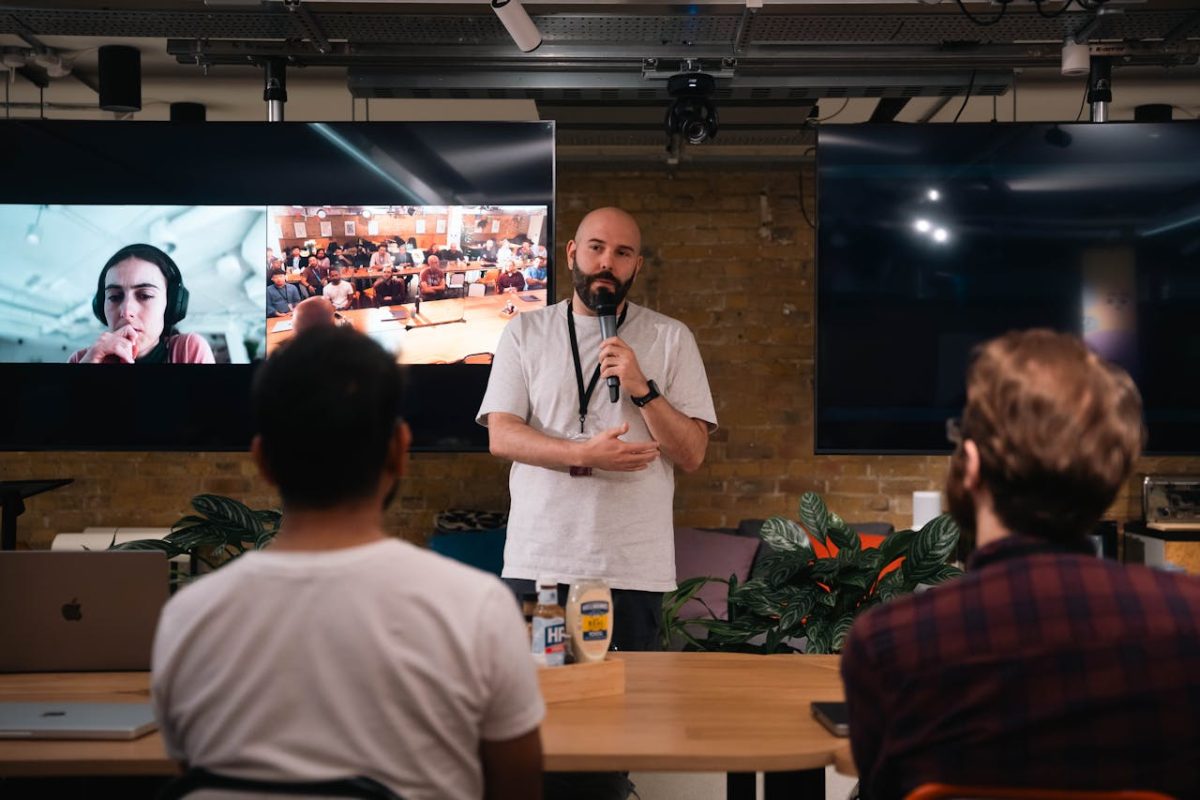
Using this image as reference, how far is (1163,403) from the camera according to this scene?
12.9ft

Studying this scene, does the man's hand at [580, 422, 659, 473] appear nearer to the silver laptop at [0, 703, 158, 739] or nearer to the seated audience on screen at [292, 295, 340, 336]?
the silver laptop at [0, 703, 158, 739]

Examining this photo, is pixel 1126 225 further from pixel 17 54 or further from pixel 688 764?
pixel 17 54

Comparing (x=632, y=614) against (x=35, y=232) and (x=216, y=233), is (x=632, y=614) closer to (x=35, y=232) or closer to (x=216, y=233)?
(x=216, y=233)

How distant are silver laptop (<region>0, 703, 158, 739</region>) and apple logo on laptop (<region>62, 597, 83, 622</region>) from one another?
28cm

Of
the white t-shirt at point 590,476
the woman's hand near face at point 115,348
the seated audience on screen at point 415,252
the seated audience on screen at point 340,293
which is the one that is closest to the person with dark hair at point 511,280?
the seated audience on screen at point 415,252

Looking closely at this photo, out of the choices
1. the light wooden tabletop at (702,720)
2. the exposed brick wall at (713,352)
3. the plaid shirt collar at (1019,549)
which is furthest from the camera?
the exposed brick wall at (713,352)

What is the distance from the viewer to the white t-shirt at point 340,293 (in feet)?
13.1

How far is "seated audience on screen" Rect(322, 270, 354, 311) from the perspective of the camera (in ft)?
13.1

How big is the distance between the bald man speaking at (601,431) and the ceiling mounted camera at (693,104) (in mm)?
1176

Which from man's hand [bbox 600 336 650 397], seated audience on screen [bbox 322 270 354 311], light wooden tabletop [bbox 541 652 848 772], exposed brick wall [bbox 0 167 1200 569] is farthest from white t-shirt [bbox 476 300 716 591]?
exposed brick wall [bbox 0 167 1200 569]

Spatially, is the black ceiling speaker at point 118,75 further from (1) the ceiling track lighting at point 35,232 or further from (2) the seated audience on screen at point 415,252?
(2) the seated audience on screen at point 415,252

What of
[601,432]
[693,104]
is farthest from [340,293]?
[601,432]

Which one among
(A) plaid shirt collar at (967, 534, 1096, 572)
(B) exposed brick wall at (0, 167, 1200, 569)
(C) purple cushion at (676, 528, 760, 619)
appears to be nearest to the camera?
(A) plaid shirt collar at (967, 534, 1096, 572)

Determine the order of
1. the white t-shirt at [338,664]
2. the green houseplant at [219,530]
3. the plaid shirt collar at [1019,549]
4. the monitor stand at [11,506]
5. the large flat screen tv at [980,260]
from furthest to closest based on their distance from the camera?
the monitor stand at [11,506] → the large flat screen tv at [980,260] → the green houseplant at [219,530] → the plaid shirt collar at [1019,549] → the white t-shirt at [338,664]
